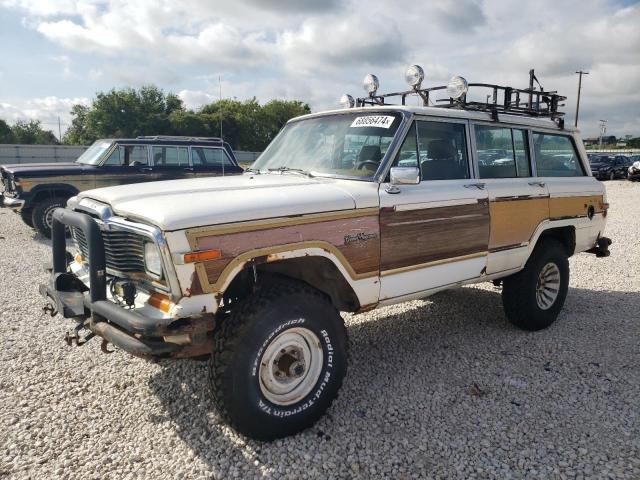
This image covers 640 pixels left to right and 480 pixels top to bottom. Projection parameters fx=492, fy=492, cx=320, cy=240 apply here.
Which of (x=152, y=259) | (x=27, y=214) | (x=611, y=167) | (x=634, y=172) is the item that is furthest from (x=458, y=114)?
(x=611, y=167)

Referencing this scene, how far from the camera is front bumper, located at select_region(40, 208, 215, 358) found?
105 inches

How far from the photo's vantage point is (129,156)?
10.4 m

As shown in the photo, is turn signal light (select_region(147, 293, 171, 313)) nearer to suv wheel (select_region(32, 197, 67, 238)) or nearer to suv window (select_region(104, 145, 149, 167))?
suv wheel (select_region(32, 197, 67, 238))

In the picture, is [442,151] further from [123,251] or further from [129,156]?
[129,156]

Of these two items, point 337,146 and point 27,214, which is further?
point 27,214

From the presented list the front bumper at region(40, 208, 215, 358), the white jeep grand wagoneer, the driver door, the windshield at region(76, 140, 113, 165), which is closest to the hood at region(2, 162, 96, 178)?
the windshield at region(76, 140, 113, 165)

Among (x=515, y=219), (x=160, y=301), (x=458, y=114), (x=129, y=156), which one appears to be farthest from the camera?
(x=129, y=156)

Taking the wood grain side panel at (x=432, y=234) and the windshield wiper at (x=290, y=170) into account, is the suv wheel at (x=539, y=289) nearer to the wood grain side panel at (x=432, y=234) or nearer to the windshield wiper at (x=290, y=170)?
the wood grain side panel at (x=432, y=234)

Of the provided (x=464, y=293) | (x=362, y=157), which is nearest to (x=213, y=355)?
(x=362, y=157)

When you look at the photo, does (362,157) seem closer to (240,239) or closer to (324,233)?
(324,233)

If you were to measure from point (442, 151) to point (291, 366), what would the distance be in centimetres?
221

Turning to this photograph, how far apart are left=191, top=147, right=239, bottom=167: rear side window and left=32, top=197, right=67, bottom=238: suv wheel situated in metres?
2.85

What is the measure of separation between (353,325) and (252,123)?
49259 mm

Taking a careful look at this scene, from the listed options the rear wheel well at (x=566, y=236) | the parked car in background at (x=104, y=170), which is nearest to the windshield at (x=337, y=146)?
the rear wheel well at (x=566, y=236)
